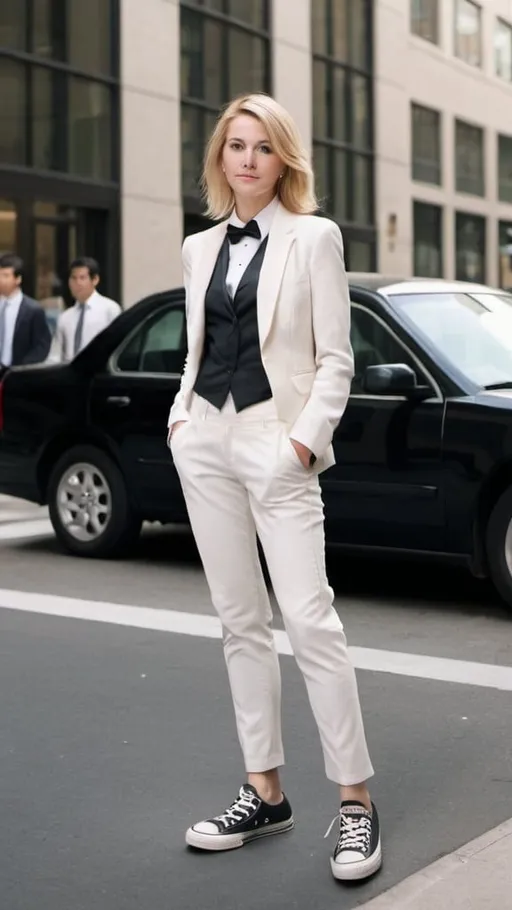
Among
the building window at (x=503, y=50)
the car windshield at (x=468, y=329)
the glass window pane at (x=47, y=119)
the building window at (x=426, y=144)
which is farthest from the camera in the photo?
the building window at (x=503, y=50)

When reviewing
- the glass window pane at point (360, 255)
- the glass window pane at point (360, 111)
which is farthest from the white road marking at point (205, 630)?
the glass window pane at point (360, 111)

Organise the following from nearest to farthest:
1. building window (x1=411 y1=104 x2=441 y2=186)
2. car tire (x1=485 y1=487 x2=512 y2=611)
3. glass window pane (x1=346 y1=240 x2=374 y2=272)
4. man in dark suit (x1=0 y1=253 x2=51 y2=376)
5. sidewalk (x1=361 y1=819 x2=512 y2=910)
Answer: sidewalk (x1=361 y1=819 x2=512 y2=910), car tire (x1=485 y1=487 x2=512 y2=611), man in dark suit (x1=0 y1=253 x2=51 y2=376), glass window pane (x1=346 y1=240 x2=374 y2=272), building window (x1=411 y1=104 x2=441 y2=186)

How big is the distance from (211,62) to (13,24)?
497 cm

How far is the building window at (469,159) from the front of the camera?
3559 centimetres

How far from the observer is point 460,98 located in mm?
35344

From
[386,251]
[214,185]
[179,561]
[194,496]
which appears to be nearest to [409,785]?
[194,496]

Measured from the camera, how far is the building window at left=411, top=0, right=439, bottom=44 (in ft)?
107

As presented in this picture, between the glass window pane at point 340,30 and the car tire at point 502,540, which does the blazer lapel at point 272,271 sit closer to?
the car tire at point 502,540

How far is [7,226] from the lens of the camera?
19469mm

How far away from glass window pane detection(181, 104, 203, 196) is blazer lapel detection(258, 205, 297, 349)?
770 inches

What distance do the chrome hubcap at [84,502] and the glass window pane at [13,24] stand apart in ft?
39.3

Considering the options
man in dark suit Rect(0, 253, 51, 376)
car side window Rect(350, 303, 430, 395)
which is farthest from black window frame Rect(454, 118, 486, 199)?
car side window Rect(350, 303, 430, 395)

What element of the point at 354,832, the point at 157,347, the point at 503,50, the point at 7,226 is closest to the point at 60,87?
the point at 7,226

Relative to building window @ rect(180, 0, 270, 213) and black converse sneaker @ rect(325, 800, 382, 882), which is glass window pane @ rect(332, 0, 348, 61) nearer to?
building window @ rect(180, 0, 270, 213)
